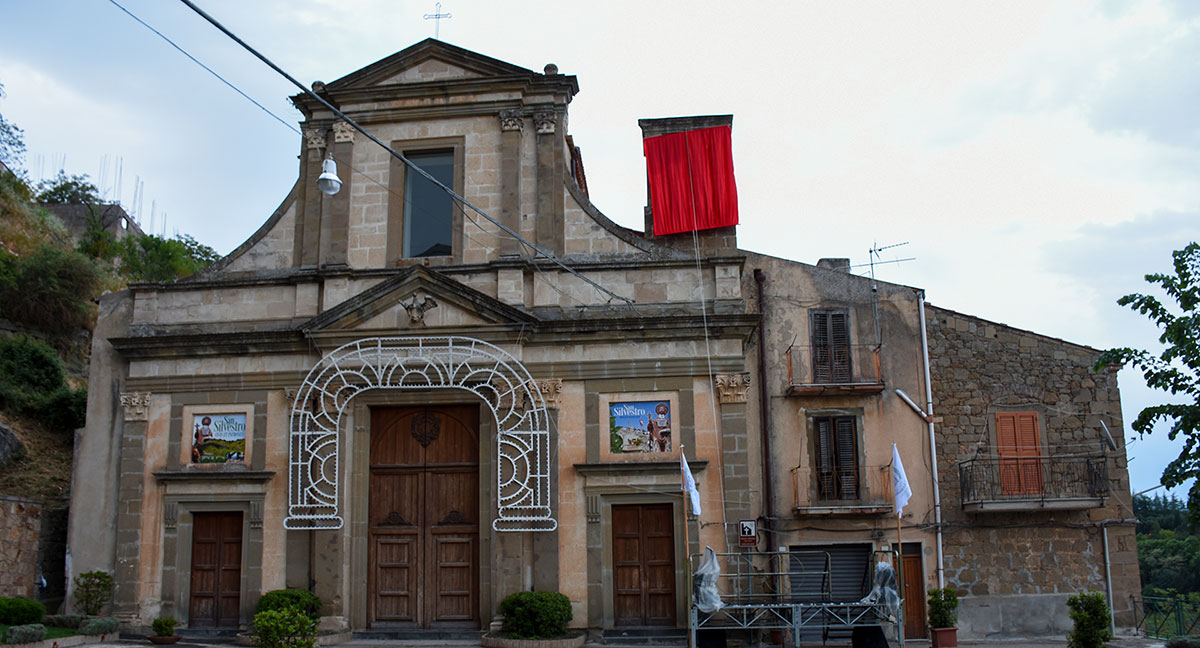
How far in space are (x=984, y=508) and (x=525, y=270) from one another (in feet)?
33.4

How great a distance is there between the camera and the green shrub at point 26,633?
1527 cm

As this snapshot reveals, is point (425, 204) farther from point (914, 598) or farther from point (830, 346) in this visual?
point (914, 598)

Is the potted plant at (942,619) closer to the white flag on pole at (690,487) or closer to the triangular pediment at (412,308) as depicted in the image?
the white flag on pole at (690,487)

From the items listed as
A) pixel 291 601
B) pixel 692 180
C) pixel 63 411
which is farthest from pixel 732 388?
pixel 63 411

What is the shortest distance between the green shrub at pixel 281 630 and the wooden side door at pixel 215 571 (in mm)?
5806

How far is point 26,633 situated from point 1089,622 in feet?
54.1

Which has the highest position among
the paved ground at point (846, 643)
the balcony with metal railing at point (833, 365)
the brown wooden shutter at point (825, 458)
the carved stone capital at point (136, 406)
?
the balcony with metal railing at point (833, 365)

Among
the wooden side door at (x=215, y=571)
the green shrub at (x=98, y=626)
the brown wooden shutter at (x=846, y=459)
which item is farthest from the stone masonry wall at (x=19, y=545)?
the brown wooden shutter at (x=846, y=459)

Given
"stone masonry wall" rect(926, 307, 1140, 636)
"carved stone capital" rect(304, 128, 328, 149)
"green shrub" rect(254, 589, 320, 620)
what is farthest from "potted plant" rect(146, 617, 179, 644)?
"stone masonry wall" rect(926, 307, 1140, 636)

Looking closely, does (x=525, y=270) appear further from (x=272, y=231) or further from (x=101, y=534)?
(x=101, y=534)

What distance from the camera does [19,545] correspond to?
65.3 feet

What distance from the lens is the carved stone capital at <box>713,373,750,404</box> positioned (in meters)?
18.4

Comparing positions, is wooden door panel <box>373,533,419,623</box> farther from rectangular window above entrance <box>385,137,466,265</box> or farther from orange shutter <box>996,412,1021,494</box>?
orange shutter <box>996,412,1021,494</box>

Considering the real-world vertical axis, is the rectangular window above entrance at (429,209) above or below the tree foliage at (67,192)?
below
